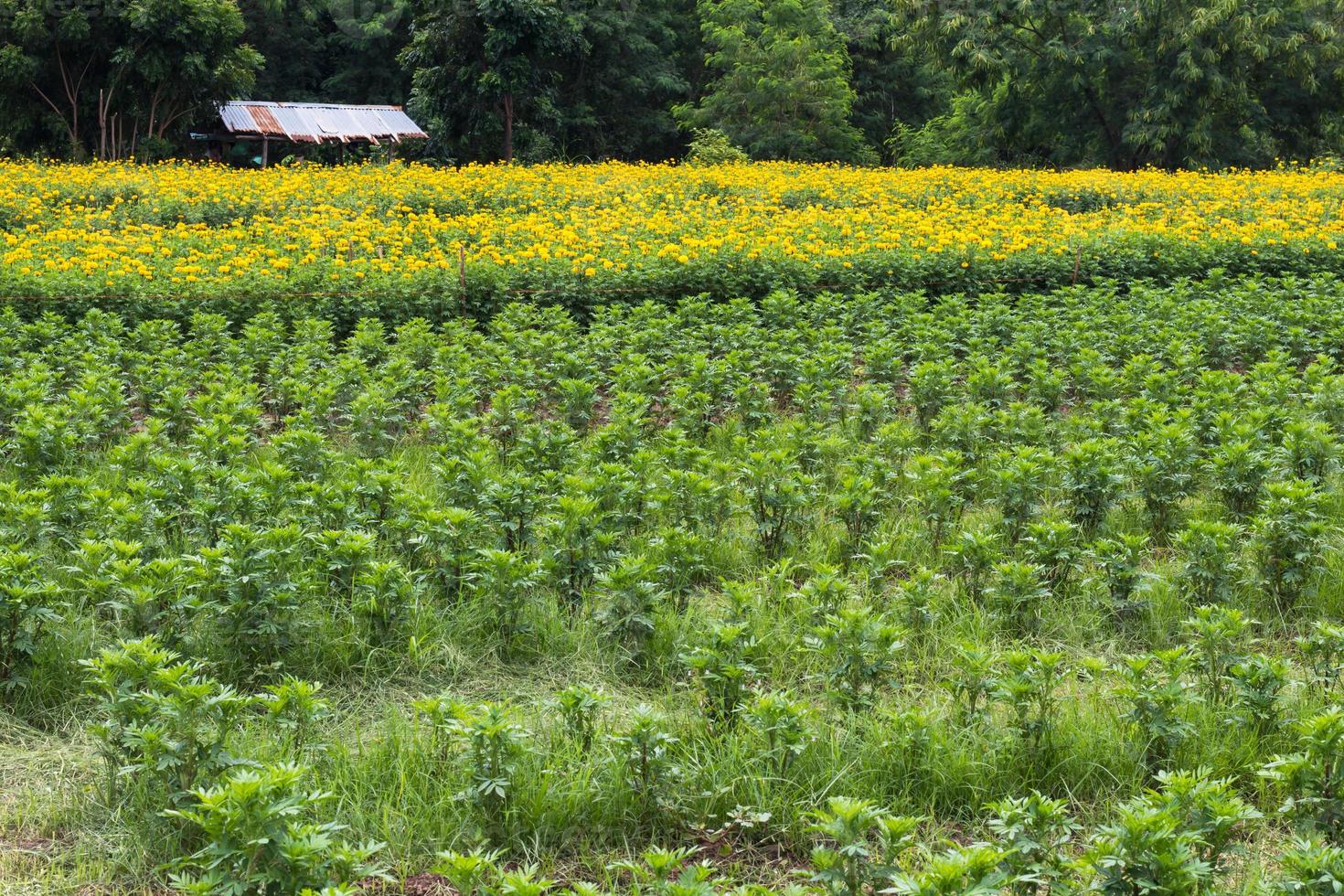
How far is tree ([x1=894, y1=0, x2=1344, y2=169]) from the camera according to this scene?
27922 mm

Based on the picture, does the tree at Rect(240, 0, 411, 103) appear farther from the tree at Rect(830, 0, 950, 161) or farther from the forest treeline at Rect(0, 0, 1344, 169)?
the tree at Rect(830, 0, 950, 161)

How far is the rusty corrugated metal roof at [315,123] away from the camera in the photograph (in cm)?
2912

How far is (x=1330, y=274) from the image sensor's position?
11352mm

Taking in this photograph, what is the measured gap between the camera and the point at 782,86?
106ft

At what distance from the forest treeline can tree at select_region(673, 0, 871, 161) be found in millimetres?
71

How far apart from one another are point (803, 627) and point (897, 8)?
97.0ft

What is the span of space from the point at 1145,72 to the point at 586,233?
72.8 ft

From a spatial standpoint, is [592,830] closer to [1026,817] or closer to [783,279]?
[1026,817]

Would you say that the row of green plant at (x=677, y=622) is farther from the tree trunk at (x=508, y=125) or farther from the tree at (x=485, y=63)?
the tree trunk at (x=508, y=125)

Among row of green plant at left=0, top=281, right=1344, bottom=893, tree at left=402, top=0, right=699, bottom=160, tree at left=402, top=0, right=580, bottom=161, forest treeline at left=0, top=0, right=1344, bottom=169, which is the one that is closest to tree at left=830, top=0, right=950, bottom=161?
forest treeline at left=0, top=0, right=1344, bottom=169

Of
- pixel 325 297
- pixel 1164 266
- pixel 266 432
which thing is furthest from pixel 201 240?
pixel 1164 266

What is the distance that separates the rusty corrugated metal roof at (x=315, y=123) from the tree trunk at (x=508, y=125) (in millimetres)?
3225

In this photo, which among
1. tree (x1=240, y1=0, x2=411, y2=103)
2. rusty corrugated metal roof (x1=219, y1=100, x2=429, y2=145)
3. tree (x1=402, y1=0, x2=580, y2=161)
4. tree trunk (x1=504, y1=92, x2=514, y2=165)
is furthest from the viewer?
tree (x1=240, y1=0, x2=411, y2=103)

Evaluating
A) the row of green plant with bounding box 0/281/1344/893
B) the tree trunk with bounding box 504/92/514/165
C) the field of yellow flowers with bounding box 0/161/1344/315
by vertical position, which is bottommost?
the row of green plant with bounding box 0/281/1344/893
